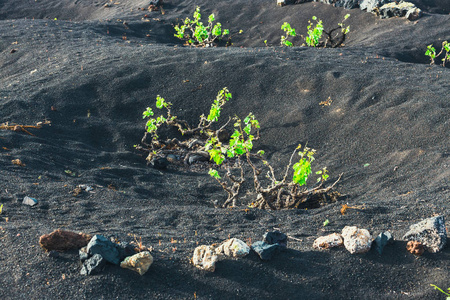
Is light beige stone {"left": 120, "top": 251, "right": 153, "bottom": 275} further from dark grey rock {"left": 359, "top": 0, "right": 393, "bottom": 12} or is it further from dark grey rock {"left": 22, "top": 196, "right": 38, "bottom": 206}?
dark grey rock {"left": 359, "top": 0, "right": 393, "bottom": 12}

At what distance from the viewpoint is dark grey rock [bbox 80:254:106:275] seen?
260 cm

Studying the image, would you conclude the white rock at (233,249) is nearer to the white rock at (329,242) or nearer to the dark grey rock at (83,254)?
the white rock at (329,242)

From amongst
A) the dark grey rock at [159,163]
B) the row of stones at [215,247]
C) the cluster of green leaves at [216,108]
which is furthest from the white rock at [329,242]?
the dark grey rock at [159,163]

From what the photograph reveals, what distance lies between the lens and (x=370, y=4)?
11031mm

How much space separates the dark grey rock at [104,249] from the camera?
2.64 m

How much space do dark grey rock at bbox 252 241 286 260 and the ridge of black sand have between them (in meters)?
0.06

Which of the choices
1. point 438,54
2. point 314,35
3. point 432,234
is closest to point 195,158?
point 432,234

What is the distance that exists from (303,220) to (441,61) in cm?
703

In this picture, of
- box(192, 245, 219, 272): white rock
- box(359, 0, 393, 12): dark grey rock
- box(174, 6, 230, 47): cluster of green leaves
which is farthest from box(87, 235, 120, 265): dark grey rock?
box(359, 0, 393, 12): dark grey rock

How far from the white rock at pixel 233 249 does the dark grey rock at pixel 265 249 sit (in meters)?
0.07

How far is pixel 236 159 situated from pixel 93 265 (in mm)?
3526

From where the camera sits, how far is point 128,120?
6.73m

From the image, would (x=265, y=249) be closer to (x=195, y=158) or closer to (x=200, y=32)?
(x=195, y=158)

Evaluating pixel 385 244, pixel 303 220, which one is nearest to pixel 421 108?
pixel 303 220
